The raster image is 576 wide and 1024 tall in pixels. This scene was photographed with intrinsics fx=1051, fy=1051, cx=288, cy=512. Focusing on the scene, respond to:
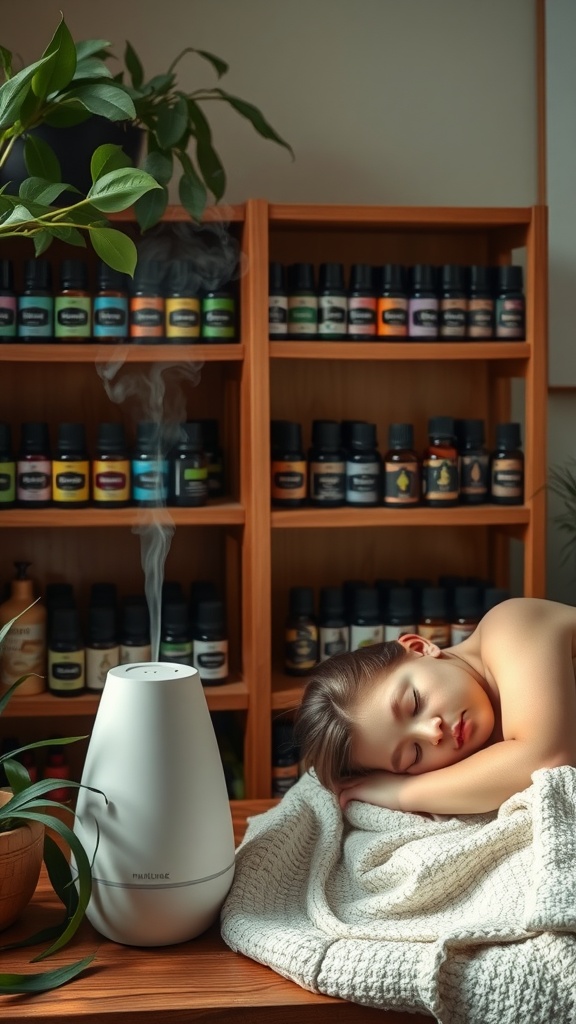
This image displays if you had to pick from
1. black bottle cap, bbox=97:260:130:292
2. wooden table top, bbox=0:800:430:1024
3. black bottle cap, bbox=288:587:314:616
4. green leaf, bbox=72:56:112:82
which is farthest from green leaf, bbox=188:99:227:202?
wooden table top, bbox=0:800:430:1024

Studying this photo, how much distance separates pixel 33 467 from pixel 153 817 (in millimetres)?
1308

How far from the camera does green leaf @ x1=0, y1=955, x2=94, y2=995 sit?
0.78 metres

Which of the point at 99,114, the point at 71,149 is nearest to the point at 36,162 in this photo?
the point at 99,114

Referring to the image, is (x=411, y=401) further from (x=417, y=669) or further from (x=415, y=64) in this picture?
(x=417, y=669)

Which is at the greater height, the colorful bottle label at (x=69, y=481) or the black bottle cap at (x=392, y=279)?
the black bottle cap at (x=392, y=279)

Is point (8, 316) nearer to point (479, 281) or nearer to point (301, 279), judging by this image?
point (301, 279)

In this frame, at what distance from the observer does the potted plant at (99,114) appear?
2.94ft

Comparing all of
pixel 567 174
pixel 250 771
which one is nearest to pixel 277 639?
pixel 250 771

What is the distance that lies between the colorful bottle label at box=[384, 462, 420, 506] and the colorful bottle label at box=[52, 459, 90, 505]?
61 centimetres

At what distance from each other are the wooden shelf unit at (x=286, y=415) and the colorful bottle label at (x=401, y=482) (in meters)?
0.03

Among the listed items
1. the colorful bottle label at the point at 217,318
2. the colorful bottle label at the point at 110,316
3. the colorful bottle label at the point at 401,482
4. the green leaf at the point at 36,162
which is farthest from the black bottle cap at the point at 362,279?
the green leaf at the point at 36,162

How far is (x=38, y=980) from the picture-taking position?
0.79 metres

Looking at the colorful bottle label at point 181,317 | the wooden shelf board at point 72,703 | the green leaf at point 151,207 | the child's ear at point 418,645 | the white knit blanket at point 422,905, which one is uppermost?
the green leaf at point 151,207

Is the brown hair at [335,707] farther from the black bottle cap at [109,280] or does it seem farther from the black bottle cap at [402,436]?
the black bottle cap at [109,280]
